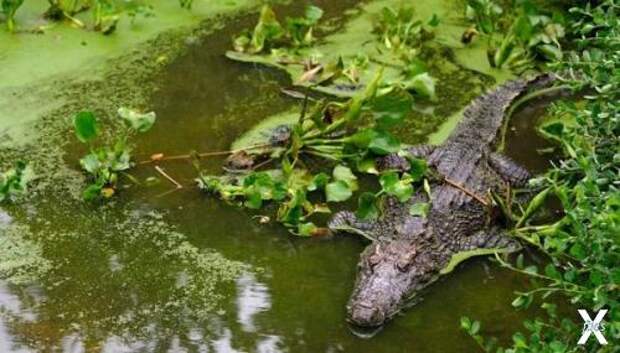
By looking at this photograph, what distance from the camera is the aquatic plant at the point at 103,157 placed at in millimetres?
3164

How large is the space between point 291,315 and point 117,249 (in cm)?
58

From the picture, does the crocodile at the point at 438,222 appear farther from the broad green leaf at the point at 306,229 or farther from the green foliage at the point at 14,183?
the green foliage at the point at 14,183

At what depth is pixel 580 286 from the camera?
2066 mm

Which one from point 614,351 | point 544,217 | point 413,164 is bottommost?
point 544,217

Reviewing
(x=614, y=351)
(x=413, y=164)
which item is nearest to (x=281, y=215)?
(x=413, y=164)

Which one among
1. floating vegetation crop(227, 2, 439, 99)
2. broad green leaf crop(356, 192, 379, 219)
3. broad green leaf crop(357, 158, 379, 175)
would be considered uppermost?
broad green leaf crop(356, 192, 379, 219)

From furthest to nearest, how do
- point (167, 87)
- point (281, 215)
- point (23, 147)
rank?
point (167, 87)
point (23, 147)
point (281, 215)

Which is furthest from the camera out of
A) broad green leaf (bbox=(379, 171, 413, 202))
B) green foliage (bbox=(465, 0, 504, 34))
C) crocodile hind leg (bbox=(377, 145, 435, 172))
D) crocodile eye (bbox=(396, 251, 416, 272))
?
green foliage (bbox=(465, 0, 504, 34))

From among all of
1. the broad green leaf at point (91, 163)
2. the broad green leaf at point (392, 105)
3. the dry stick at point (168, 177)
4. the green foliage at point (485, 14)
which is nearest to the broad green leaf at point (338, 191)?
the broad green leaf at point (392, 105)

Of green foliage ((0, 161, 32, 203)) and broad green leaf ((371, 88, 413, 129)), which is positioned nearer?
green foliage ((0, 161, 32, 203))

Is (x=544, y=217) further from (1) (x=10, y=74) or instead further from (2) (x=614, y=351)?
(1) (x=10, y=74)

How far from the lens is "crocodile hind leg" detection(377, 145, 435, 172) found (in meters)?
3.52

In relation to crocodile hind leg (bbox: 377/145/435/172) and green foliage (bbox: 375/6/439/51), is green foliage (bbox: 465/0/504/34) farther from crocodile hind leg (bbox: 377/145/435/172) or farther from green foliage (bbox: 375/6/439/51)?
crocodile hind leg (bbox: 377/145/435/172)

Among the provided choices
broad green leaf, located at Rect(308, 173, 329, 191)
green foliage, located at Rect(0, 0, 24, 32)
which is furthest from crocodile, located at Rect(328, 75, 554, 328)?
green foliage, located at Rect(0, 0, 24, 32)
